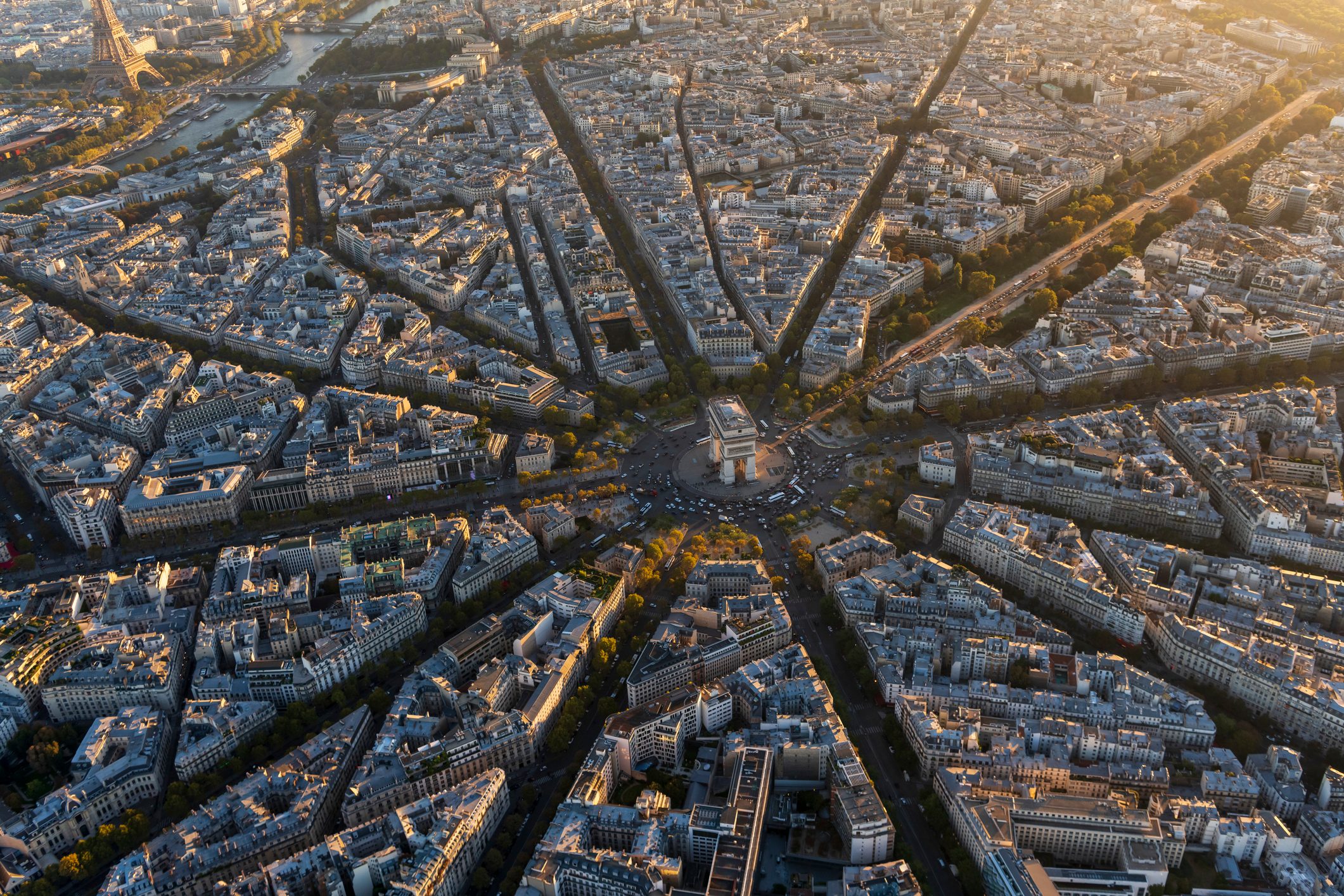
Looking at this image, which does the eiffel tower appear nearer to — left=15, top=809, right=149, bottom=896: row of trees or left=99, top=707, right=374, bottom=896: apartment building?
left=15, top=809, right=149, bottom=896: row of trees

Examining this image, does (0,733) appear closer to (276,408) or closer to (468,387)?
(276,408)

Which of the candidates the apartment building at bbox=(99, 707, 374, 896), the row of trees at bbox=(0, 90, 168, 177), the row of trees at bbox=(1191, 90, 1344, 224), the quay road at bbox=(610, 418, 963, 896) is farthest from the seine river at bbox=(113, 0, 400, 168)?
the row of trees at bbox=(1191, 90, 1344, 224)

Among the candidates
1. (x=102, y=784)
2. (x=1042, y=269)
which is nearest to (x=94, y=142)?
(x=1042, y=269)

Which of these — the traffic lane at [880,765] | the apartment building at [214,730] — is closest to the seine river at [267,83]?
the apartment building at [214,730]

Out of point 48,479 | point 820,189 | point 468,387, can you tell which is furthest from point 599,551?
point 820,189

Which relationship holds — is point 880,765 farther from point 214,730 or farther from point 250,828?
point 214,730

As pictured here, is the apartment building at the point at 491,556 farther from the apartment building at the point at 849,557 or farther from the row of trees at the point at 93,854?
the row of trees at the point at 93,854
